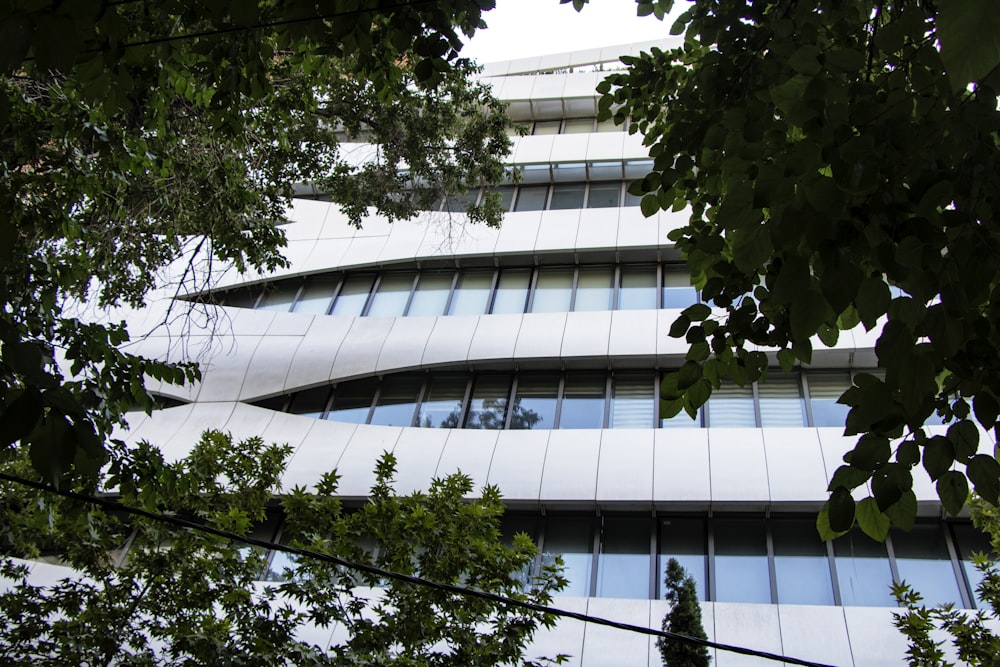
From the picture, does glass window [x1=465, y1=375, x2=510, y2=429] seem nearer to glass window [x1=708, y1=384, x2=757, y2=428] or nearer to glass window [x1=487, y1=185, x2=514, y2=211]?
glass window [x1=708, y1=384, x2=757, y2=428]

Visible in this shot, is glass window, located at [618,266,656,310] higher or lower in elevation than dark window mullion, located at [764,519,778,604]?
higher

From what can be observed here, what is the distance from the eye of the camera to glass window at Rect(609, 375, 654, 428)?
14820 mm

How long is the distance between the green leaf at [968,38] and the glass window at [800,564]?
12053 mm

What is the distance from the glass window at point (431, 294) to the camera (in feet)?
57.3

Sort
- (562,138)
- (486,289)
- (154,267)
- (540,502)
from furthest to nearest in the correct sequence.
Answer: (562,138) < (486,289) < (540,502) < (154,267)

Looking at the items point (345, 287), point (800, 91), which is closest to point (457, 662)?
point (800, 91)

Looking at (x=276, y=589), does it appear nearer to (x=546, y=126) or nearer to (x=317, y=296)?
(x=317, y=296)

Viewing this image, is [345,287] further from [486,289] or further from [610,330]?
[610,330]

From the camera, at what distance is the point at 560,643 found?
11.4 meters

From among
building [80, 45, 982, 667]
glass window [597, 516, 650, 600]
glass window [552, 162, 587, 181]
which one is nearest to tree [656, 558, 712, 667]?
building [80, 45, 982, 667]

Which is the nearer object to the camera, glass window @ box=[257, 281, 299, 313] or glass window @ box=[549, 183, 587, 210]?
glass window @ box=[257, 281, 299, 313]

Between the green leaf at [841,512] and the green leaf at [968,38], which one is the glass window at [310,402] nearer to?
the green leaf at [841,512]

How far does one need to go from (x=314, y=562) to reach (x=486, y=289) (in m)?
9.68

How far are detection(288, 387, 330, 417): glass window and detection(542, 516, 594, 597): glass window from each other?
5468 millimetres
